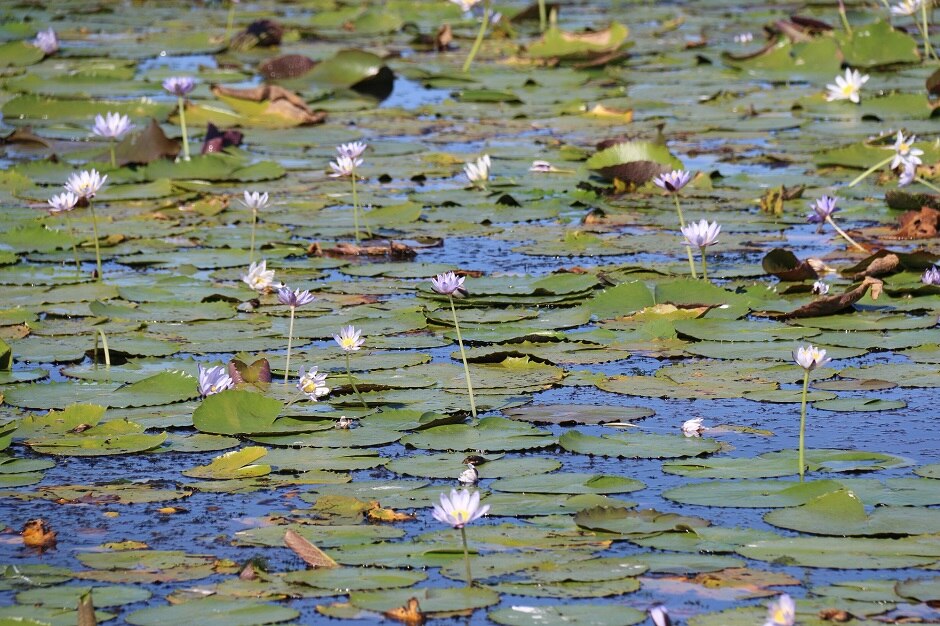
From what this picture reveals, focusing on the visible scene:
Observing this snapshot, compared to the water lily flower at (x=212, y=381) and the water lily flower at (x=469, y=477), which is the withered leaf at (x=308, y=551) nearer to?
the water lily flower at (x=469, y=477)

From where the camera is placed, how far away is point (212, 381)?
11.7 feet

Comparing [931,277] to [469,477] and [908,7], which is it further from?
[908,7]

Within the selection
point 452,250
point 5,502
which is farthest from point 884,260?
point 5,502

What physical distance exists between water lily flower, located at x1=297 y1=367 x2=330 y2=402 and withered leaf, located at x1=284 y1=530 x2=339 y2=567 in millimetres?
932

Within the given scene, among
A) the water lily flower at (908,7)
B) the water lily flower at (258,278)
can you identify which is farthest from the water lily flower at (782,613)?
the water lily flower at (908,7)

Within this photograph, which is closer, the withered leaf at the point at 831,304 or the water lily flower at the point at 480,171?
the withered leaf at the point at 831,304

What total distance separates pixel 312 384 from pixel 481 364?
1.82 ft

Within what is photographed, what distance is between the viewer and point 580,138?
736cm

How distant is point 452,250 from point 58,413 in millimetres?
2101

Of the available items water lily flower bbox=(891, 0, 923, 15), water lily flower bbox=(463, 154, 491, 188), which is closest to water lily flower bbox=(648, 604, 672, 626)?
water lily flower bbox=(463, 154, 491, 188)

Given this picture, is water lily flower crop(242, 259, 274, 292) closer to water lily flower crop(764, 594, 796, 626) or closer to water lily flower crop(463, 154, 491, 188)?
water lily flower crop(463, 154, 491, 188)

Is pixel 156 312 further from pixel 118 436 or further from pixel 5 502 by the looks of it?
pixel 5 502

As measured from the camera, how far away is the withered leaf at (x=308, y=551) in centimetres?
265

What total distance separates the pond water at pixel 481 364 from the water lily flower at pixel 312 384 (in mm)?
39
